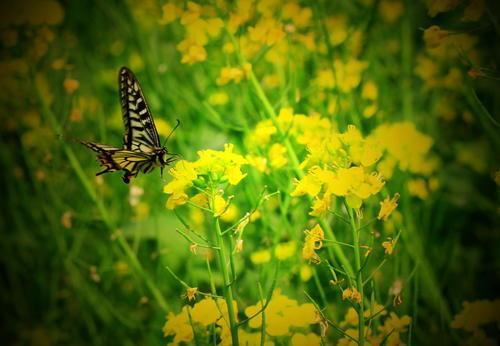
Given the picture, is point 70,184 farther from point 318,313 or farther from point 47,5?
point 318,313

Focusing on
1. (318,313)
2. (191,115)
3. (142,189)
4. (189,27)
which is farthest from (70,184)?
(318,313)

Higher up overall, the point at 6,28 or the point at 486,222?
the point at 6,28

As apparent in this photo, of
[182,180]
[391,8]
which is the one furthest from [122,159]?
[391,8]

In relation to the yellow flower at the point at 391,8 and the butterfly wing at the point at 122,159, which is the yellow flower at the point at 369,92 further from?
the butterfly wing at the point at 122,159

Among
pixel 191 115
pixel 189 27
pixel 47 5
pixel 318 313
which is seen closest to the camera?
pixel 318 313

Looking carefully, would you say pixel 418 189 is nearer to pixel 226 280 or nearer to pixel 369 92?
pixel 369 92

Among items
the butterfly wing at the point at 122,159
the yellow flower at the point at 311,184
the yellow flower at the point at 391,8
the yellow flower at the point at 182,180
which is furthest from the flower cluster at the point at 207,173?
the yellow flower at the point at 391,8
